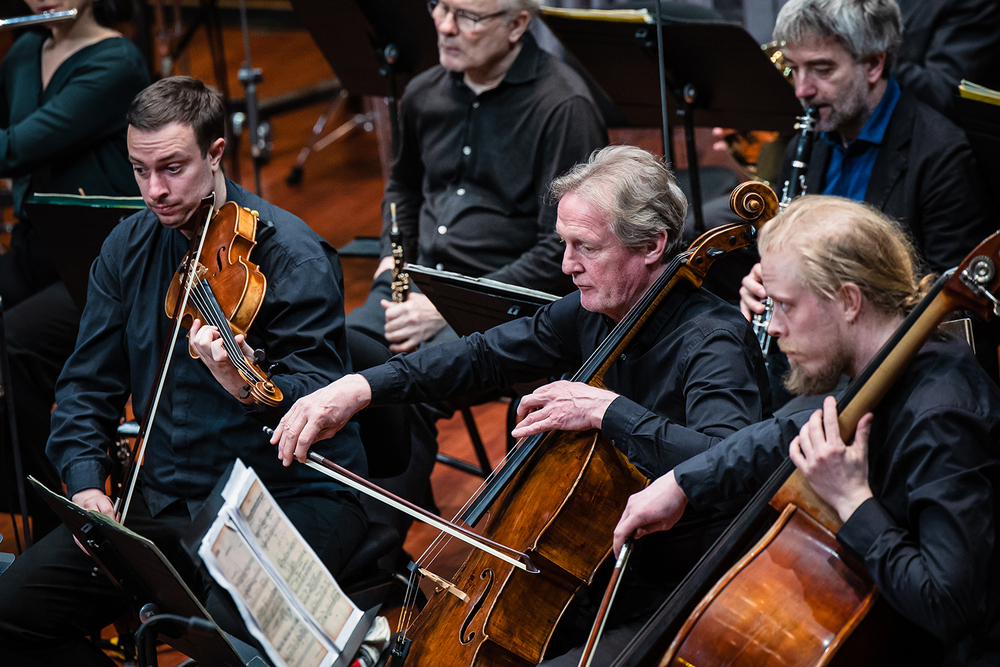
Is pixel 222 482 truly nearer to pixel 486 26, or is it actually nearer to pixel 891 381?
pixel 891 381

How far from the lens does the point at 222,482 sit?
1.30 meters

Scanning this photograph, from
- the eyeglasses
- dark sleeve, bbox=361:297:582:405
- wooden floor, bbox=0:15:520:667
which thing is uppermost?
the eyeglasses

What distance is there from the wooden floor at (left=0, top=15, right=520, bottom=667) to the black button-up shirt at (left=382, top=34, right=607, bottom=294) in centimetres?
75

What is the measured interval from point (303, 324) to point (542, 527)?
0.70 meters

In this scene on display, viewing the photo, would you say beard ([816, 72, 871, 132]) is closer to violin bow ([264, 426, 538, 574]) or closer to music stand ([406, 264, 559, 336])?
music stand ([406, 264, 559, 336])

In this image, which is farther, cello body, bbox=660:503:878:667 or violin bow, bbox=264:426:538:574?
violin bow, bbox=264:426:538:574

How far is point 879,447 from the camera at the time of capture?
1.38 meters

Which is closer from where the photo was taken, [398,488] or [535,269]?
[398,488]

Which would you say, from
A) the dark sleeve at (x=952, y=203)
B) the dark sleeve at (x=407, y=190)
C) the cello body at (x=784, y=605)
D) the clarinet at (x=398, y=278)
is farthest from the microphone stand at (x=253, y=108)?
the cello body at (x=784, y=605)

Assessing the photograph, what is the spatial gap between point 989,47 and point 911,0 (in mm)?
343

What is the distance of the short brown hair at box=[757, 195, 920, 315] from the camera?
140 cm

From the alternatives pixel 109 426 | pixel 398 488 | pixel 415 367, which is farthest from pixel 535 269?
pixel 109 426

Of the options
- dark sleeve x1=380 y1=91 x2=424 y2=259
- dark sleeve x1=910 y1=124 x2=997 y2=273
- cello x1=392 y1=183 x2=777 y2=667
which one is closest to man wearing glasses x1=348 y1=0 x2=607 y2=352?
dark sleeve x1=380 y1=91 x2=424 y2=259

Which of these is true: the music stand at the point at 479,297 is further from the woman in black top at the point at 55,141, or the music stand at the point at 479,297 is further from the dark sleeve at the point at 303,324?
the woman in black top at the point at 55,141
